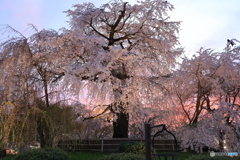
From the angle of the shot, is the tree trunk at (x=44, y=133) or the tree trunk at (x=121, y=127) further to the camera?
the tree trunk at (x=121, y=127)

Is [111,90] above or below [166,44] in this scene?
below

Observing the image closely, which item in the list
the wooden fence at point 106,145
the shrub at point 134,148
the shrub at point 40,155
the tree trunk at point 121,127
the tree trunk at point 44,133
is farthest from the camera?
the tree trunk at point 121,127

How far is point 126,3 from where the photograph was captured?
1463 centimetres

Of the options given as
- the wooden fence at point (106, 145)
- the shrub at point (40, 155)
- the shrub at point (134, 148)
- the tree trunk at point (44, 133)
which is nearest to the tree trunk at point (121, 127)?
the wooden fence at point (106, 145)

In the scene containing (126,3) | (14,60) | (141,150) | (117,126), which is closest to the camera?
(14,60)

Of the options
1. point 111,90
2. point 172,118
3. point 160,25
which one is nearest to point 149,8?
point 160,25

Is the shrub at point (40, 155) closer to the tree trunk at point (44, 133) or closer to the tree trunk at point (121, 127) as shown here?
the tree trunk at point (44, 133)

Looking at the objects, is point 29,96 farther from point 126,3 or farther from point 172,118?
point 172,118

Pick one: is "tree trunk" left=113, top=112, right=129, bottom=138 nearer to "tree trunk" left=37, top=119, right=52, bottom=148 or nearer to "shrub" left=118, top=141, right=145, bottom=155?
"shrub" left=118, top=141, right=145, bottom=155

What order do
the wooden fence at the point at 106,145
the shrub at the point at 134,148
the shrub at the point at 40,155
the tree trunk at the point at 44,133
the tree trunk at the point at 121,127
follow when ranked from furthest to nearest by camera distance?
the tree trunk at the point at 121,127
the wooden fence at the point at 106,145
the shrub at the point at 134,148
the tree trunk at the point at 44,133
the shrub at the point at 40,155

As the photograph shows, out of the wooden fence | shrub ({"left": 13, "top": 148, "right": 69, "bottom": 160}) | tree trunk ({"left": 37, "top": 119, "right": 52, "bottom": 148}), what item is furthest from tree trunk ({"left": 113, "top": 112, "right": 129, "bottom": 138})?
shrub ({"left": 13, "top": 148, "right": 69, "bottom": 160})

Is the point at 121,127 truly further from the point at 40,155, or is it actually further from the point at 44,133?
the point at 40,155

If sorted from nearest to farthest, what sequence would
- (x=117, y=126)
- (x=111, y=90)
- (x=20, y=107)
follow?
(x=20, y=107) → (x=111, y=90) → (x=117, y=126)

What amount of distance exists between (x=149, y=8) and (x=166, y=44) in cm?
239
